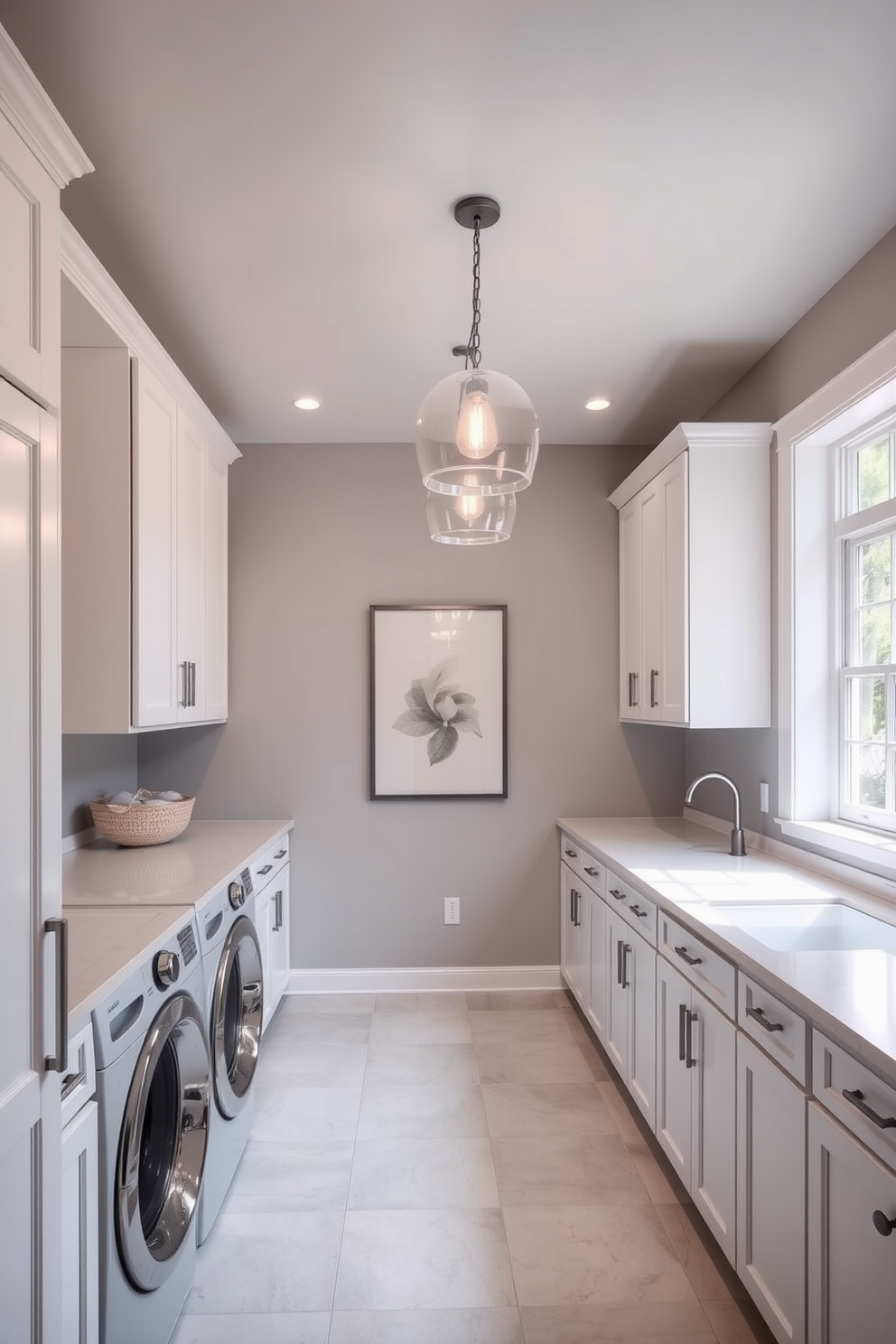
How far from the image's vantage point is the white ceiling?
156 cm

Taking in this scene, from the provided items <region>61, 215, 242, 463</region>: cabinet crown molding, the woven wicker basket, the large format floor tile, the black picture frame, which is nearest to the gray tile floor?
the large format floor tile

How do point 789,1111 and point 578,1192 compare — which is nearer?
point 789,1111

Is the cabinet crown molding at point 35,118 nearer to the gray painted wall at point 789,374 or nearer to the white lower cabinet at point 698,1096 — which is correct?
the gray painted wall at point 789,374

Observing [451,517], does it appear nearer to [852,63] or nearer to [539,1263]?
[852,63]

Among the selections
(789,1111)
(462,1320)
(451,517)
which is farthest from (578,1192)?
(451,517)

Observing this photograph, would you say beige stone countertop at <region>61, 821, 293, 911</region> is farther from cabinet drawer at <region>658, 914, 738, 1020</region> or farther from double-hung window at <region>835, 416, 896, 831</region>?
double-hung window at <region>835, 416, 896, 831</region>

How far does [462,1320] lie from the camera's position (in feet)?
6.25

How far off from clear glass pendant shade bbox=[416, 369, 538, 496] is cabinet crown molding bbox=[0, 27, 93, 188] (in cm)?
83

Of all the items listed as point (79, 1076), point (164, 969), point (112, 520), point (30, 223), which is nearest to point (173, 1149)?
point (164, 969)

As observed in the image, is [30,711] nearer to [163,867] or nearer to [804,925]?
[163,867]

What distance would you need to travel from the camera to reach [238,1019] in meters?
2.69

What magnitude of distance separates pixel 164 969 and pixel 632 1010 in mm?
Answer: 1640

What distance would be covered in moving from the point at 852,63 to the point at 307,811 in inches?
134

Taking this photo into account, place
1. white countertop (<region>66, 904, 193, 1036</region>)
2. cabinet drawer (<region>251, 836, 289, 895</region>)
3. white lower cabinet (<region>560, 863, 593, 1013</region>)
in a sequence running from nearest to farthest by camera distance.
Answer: white countertop (<region>66, 904, 193, 1036</region>), cabinet drawer (<region>251, 836, 289, 895</region>), white lower cabinet (<region>560, 863, 593, 1013</region>)
